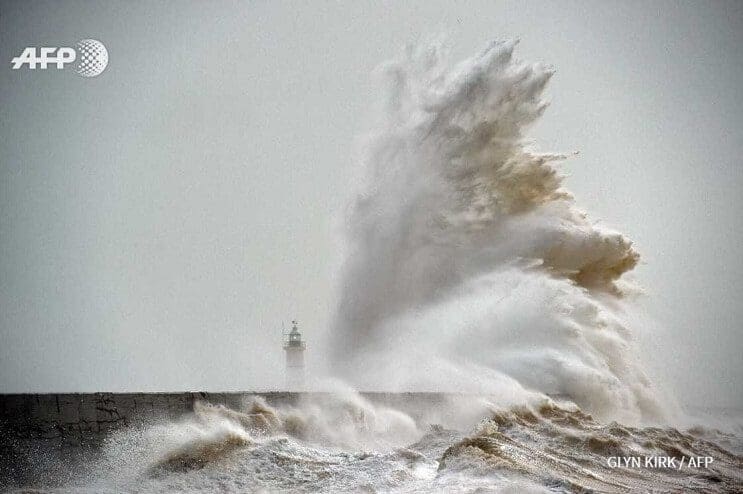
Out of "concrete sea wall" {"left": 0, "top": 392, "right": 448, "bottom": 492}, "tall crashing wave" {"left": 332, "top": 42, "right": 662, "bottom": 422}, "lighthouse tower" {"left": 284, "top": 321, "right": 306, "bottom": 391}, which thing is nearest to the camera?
"concrete sea wall" {"left": 0, "top": 392, "right": 448, "bottom": 492}

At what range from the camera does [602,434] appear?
8.08 meters

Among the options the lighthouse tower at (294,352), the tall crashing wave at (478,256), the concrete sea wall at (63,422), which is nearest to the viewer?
the concrete sea wall at (63,422)

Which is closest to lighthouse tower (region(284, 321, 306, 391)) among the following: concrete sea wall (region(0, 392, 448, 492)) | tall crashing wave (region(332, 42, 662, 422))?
tall crashing wave (region(332, 42, 662, 422))

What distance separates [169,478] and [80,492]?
0.61 metres

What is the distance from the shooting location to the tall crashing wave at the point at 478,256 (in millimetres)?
13172

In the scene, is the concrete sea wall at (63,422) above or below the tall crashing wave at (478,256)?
below

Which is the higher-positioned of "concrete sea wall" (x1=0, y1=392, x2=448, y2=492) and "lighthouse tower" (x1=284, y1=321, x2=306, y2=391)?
"lighthouse tower" (x1=284, y1=321, x2=306, y2=391)

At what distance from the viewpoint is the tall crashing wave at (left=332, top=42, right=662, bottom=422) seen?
1317cm

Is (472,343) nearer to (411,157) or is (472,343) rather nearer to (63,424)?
(411,157)

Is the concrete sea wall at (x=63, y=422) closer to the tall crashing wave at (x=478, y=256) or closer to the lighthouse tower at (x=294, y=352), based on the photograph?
the tall crashing wave at (x=478, y=256)

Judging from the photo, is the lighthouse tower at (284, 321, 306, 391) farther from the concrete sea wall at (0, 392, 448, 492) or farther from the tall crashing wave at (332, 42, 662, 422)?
the concrete sea wall at (0, 392, 448, 492)

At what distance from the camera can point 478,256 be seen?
14633mm

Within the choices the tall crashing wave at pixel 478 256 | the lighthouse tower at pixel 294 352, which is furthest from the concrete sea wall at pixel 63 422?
the lighthouse tower at pixel 294 352

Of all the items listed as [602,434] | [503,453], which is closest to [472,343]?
[602,434]
